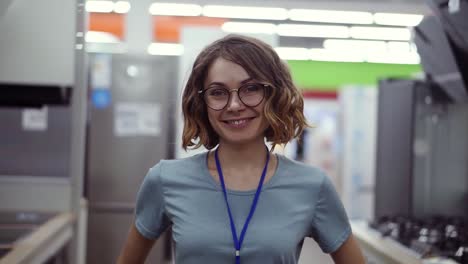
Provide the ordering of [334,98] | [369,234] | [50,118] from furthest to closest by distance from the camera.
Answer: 1. [334,98]
2. [50,118]
3. [369,234]

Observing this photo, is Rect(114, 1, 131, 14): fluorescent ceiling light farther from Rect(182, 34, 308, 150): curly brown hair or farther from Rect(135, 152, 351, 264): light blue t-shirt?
Rect(135, 152, 351, 264): light blue t-shirt

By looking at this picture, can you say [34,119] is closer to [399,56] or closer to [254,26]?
[254,26]

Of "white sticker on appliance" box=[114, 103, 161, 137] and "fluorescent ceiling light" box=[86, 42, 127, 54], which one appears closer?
"fluorescent ceiling light" box=[86, 42, 127, 54]

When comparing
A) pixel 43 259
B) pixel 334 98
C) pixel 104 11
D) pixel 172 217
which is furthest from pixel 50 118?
pixel 334 98

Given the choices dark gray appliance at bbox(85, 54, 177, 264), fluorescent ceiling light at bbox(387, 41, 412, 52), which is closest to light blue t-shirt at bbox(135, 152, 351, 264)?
fluorescent ceiling light at bbox(387, 41, 412, 52)

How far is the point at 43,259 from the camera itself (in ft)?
5.22

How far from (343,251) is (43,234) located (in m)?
1.08

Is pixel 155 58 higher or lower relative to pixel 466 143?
higher

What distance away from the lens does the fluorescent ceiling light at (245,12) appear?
3.52ft

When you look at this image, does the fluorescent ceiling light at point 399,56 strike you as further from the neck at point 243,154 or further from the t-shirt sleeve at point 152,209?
the t-shirt sleeve at point 152,209

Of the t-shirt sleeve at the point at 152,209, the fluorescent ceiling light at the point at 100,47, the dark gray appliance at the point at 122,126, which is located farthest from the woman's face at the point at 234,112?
the dark gray appliance at the point at 122,126

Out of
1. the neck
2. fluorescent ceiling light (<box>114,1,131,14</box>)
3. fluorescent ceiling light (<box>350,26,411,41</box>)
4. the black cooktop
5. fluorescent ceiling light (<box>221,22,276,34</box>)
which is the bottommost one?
the black cooktop

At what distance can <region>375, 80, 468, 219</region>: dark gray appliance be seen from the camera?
2.19 metres

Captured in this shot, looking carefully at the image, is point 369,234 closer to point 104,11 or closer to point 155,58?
point 104,11
